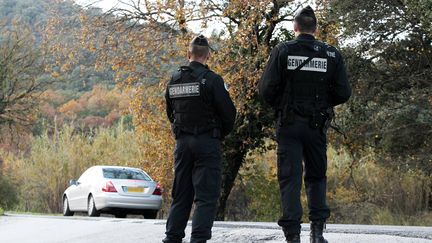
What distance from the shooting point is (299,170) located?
21.8ft

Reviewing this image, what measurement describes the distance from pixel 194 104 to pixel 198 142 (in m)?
0.37

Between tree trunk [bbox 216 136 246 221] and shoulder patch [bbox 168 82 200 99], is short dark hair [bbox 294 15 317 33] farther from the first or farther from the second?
tree trunk [bbox 216 136 246 221]

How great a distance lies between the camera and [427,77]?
23.0 m

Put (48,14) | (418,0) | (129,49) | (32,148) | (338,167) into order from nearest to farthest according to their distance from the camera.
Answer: (418,0) < (129,49) < (48,14) < (338,167) < (32,148)

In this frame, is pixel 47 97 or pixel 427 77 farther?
pixel 47 97

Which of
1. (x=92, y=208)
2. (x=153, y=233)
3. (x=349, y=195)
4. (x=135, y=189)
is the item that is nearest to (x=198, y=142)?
(x=153, y=233)

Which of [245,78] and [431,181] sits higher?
[245,78]

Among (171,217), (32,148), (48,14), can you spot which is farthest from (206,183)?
(32,148)

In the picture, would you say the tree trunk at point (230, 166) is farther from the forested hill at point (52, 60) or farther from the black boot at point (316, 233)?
the black boot at point (316, 233)

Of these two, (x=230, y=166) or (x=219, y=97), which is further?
(x=230, y=166)

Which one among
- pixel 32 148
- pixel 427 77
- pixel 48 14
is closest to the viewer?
pixel 427 77

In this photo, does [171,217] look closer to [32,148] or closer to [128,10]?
[128,10]

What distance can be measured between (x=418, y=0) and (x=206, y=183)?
14.1 metres

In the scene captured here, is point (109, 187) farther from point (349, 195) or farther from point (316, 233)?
point (349, 195)
